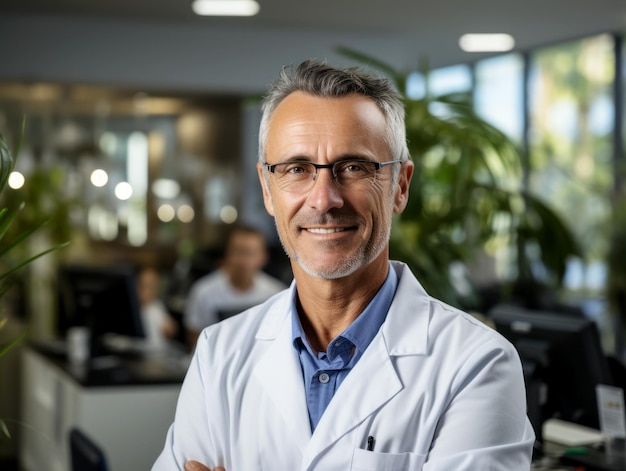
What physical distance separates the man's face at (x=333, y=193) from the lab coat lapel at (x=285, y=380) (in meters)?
0.21

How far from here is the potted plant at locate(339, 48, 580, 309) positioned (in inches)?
154

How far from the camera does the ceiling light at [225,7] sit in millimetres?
7262

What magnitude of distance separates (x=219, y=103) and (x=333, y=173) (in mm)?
7306

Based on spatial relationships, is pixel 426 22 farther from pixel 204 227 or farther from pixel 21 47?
pixel 21 47

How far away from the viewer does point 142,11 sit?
7.70m

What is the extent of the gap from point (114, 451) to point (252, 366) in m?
3.27

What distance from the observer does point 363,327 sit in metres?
1.82

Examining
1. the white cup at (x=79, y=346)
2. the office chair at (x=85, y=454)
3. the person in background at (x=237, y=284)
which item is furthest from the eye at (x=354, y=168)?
the person in background at (x=237, y=284)

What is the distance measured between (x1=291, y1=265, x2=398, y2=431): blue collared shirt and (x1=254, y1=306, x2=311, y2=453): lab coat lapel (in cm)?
3

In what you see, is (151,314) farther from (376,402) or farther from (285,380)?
(376,402)

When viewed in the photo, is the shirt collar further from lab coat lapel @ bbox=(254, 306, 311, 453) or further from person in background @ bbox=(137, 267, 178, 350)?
person in background @ bbox=(137, 267, 178, 350)

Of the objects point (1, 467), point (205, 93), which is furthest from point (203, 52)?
point (1, 467)

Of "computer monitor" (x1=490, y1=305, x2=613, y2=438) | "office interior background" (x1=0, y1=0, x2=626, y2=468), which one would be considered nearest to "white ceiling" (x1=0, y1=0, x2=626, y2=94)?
"office interior background" (x1=0, y1=0, x2=626, y2=468)

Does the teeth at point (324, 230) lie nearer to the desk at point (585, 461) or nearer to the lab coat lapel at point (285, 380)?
the lab coat lapel at point (285, 380)
